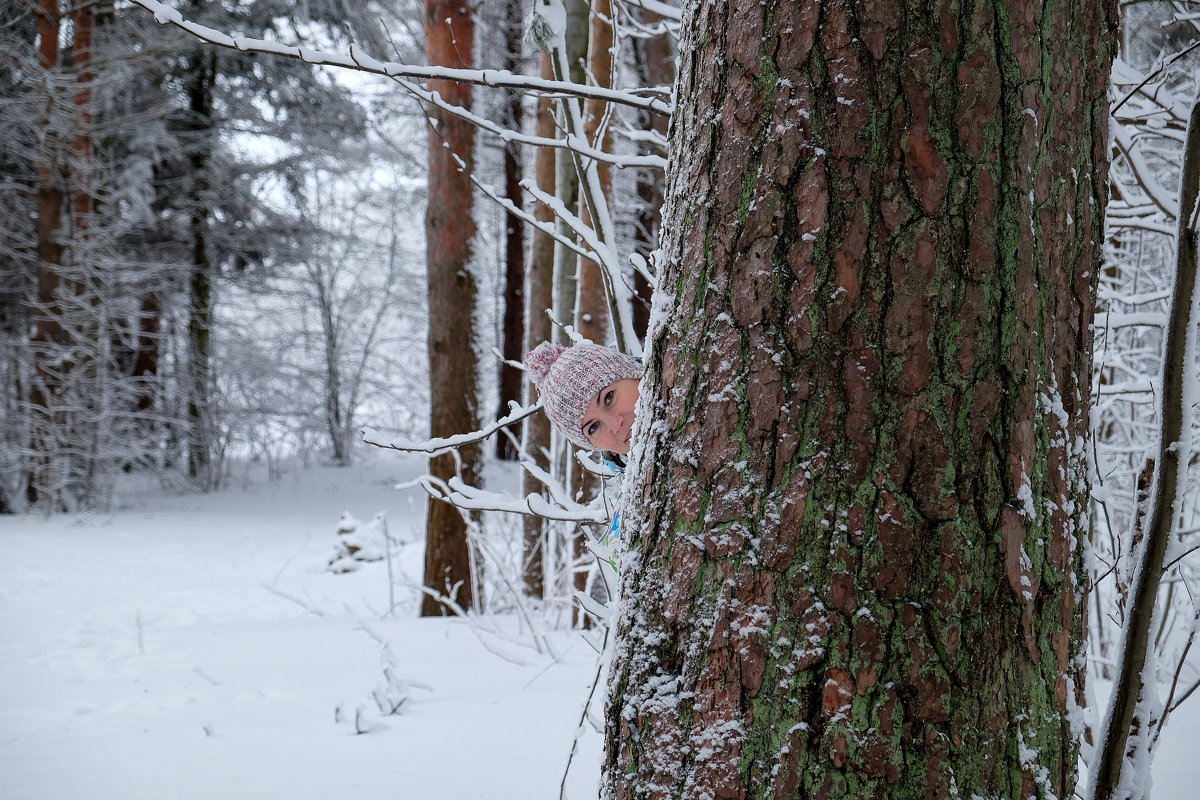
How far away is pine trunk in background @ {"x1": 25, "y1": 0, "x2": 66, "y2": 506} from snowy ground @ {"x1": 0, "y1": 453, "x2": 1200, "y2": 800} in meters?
2.30

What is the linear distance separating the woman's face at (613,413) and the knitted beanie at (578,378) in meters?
0.01

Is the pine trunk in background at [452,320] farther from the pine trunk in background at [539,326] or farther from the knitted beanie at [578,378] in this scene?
the knitted beanie at [578,378]

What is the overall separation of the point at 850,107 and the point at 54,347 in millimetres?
10161

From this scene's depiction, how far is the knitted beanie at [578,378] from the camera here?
1902mm

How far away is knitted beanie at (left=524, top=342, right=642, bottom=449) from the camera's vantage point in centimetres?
190

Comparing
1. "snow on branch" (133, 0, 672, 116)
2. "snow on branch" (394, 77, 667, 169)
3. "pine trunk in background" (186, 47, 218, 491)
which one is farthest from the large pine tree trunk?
"pine trunk in background" (186, 47, 218, 491)

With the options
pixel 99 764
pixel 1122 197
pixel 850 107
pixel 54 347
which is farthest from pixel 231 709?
pixel 54 347

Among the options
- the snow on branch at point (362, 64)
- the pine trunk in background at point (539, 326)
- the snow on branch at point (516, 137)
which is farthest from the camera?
the pine trunk in background at point (539, 326)

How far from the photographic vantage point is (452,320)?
17.7ft

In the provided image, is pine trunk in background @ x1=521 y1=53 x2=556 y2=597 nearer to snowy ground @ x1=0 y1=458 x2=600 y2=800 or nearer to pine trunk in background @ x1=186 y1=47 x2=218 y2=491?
snowy ground @ x1=0 y1=458 x2=600 y2=800

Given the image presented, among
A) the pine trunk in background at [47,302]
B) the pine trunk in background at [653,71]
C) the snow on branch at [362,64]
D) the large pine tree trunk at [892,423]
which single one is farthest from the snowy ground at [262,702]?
the pine trunk in background at [47,302]

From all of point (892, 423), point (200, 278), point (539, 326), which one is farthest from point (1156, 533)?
point (200, 278)

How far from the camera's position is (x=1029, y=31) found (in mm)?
877

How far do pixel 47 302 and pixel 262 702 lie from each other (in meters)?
8.39
